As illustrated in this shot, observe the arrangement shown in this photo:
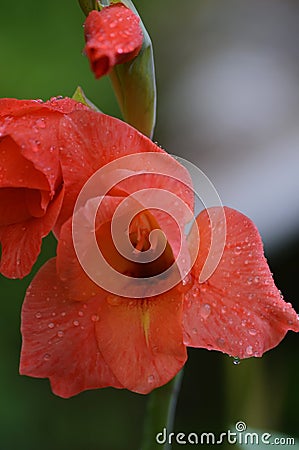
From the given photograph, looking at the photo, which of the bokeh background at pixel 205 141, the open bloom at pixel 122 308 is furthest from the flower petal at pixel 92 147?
the bokeh background at pixel 205 141

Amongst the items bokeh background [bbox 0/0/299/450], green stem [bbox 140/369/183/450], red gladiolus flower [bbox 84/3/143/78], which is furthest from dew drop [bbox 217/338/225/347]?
bokeh background [bbox 0/0/299/450]

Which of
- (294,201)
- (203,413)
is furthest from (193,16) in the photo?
(203,413)

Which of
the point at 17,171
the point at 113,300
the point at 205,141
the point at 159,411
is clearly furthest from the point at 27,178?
the point at 205,141

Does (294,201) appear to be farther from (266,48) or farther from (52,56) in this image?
(52,56)

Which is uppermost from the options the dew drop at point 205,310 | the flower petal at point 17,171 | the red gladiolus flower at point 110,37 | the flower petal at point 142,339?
the red gladiolus flower at point 110,37

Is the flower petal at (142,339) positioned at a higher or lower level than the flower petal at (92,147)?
lower

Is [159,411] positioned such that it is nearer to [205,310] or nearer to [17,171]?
[205,310]

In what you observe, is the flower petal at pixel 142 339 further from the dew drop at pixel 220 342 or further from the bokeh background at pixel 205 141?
the bokeh background at pixel 205 141
